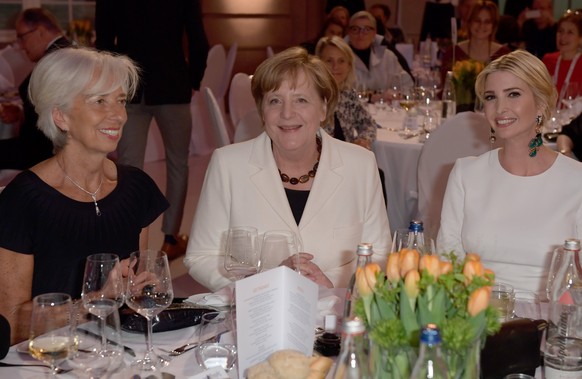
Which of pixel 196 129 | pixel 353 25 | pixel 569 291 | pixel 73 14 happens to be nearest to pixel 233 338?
pixel 569 291

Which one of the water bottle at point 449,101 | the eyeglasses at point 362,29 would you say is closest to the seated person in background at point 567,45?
the water bottle at point 449,101

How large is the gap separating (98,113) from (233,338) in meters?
1.09

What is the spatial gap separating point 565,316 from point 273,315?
67 centimetres

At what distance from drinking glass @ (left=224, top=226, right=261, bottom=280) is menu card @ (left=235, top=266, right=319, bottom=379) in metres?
0.36

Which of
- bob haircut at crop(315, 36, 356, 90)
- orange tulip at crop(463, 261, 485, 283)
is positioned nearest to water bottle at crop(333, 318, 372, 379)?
orange tulip at crop(463, 261, 485, 283)

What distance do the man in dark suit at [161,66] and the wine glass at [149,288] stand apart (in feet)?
11.9

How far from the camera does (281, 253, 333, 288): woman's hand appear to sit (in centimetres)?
208

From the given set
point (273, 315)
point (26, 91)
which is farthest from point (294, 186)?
point (26, 91)

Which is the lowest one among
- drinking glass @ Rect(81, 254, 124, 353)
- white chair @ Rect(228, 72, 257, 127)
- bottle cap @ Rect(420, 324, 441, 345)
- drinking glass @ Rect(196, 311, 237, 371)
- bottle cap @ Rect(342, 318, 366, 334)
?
white chair @ Rect(228, 72, 257, 127)

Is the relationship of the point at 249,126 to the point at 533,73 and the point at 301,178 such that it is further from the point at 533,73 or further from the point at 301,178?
the point at 533,73

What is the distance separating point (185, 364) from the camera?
1.93 meters

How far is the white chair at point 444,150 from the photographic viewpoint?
4410mm

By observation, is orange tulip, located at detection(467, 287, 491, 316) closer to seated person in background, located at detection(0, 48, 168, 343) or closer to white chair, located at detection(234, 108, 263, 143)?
seated person in background, located at detection(0, 48, 168, 343)

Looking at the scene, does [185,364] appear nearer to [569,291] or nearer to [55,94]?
[569,291]
